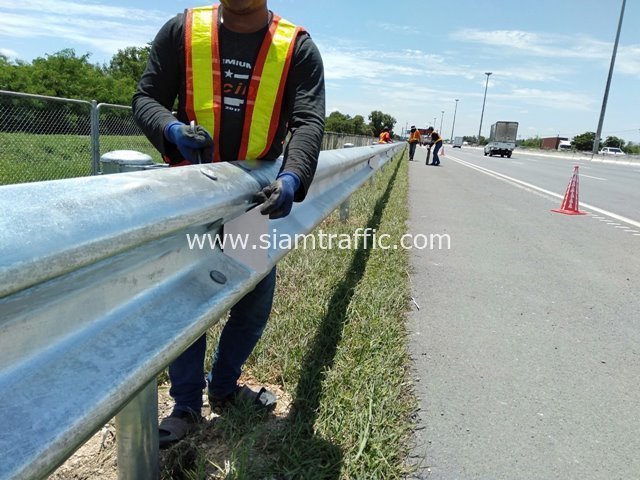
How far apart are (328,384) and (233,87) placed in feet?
4.89

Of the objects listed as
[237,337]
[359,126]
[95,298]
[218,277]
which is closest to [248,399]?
[237,337]

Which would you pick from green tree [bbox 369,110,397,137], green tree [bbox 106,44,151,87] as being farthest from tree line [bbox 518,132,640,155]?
green tree [bbox 106,44,151,87]

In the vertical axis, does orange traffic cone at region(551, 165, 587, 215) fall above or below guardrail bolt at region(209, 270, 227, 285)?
below

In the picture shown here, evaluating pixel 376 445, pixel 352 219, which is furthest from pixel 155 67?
pixel 352 219

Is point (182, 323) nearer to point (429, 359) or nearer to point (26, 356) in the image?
point (26, 356)

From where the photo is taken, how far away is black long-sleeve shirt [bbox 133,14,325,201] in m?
2.06

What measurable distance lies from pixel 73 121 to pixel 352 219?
5.19m

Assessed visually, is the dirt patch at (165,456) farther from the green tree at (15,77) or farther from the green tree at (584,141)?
the green tree at (584,141)

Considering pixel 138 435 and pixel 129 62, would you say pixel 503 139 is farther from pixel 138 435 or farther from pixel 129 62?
pixel 138 435

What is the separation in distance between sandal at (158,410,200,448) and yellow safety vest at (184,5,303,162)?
3.91 feet

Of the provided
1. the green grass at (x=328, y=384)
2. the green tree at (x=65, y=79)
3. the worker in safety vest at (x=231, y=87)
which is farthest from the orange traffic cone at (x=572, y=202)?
the green tree at (x=65, y=79)

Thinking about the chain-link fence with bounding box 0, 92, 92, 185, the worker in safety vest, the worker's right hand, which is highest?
the worker in safety vest

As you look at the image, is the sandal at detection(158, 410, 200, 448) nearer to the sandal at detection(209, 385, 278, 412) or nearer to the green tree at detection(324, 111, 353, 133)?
the sandal at detection(209, 385, 278, 412)

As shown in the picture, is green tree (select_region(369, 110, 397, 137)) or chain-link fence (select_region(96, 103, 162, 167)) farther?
green tree (select_region(369, 110, 397, 137))
